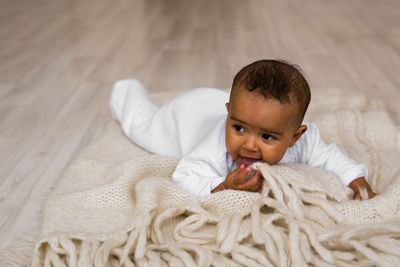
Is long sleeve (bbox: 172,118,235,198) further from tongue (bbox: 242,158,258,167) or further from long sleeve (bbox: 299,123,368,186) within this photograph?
long sleeve (bbox: 299,123,368,186)

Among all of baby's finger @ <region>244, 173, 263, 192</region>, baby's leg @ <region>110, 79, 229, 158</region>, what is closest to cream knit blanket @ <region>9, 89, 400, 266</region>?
baby's finger @ <region>244, 173, 263, 192</region>

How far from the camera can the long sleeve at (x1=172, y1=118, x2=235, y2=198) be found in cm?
93

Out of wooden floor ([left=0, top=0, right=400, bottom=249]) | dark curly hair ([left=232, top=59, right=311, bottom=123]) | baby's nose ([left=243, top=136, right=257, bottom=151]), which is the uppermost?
dark curly hair ([left=232, top=59, right=311, bottom=123])

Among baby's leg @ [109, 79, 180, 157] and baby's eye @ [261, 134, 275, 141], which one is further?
baby's leg @ [109, 79, 180, 157]

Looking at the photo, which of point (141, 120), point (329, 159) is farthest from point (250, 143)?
point (141, 120)

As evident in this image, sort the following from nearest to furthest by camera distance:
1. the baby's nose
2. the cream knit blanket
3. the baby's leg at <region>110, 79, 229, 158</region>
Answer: the cream knit blanket → the baby's nose → the baby's leg at <region>110, 79, 229, 158</region>

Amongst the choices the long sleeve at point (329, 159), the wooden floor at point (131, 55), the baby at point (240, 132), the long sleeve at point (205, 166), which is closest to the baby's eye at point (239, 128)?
the baby at point (240, 132)

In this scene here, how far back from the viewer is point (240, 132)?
2.81 ft

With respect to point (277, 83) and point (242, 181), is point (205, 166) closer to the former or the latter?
point (242, 181)

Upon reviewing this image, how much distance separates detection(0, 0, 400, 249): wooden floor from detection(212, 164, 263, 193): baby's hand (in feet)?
1.51

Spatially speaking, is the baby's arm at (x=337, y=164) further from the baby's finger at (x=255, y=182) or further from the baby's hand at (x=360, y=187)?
the baby's finger at (x=255, y=182)

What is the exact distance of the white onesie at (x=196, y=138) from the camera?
95 centimetres

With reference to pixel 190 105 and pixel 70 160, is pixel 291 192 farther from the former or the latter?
pixel 70 160

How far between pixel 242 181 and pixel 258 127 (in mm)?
121
